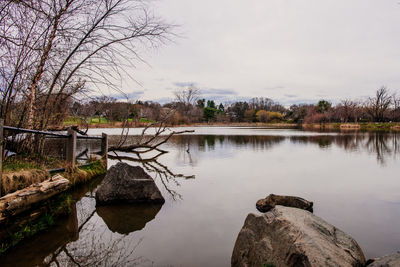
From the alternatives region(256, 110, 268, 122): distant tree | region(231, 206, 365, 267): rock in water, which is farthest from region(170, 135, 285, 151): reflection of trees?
region(256, 110, 268, 122): distant tree

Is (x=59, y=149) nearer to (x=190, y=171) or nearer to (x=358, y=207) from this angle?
(x=190, y=171)

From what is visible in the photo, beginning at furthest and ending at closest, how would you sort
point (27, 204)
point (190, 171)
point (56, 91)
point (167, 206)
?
point (190, 171), point (56, 91), point (167, 206), point (27, 204)

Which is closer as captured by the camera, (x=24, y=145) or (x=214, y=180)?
(x=24, y=145)

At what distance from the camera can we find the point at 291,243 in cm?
317

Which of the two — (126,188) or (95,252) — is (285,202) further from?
(95,252)

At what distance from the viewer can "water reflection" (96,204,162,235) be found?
17.3ft

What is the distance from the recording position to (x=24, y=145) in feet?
24.4

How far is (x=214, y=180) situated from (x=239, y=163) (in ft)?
13.0

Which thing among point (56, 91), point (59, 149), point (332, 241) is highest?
point (56, 91)

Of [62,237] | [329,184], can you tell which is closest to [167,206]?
[62,237]

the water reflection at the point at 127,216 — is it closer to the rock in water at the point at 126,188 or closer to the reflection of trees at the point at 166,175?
the rock in water at the point at 126,188

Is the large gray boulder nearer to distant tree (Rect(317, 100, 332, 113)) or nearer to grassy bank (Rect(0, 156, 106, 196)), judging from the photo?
grassy bank (Rect(0, 156, 106, 196))

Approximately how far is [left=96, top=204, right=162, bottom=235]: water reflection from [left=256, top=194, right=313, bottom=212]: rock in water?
2580 millimetres

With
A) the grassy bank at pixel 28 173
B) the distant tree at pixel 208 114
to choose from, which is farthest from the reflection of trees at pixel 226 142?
the distant tree at pixel 208 114
